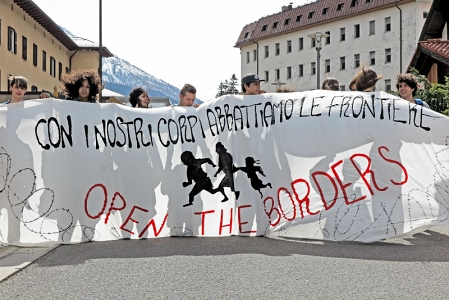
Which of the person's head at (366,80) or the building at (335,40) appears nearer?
the person's head at (366,80)

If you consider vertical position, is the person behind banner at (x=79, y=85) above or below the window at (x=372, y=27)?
below

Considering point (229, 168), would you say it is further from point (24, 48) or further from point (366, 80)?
point (24, 48)

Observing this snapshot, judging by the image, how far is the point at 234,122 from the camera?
8266 millimetres

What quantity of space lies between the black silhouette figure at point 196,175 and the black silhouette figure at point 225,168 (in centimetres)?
9

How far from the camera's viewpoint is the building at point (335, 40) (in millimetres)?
63906

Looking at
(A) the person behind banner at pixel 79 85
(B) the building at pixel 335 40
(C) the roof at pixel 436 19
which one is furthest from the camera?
(B) the building at pixel 335 40

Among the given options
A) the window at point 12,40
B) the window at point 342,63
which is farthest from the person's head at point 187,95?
the window at point 342,63

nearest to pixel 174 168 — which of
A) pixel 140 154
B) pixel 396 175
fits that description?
pixel 140 154

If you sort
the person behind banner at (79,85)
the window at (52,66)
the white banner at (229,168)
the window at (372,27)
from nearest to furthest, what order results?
the white banner at (229,168) < the person behind banner at (79,85) < the window at (52,66) < the window at (372,27)

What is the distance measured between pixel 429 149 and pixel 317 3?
231 ft

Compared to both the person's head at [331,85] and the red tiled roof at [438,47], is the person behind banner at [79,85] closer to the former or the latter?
the person's head at [331,85]

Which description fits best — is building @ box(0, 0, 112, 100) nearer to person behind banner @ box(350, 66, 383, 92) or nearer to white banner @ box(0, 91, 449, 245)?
white banner @ box(0, 91, 449, 245)

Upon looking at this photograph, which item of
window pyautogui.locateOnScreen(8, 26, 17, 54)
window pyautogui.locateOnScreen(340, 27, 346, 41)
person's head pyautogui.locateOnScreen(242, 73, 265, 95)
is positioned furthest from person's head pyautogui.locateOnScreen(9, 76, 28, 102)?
window pyautogui.locateOnScreen(340, 27, 346, 41)

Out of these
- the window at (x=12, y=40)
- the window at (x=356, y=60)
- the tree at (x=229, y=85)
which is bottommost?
the window at (x=12, y=40)
